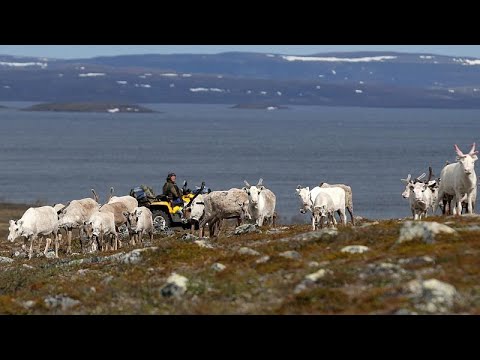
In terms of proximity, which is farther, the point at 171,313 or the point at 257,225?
the point at 257,225

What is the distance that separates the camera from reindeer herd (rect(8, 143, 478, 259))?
33.9 meters

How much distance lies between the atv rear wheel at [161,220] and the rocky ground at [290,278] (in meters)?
15.8

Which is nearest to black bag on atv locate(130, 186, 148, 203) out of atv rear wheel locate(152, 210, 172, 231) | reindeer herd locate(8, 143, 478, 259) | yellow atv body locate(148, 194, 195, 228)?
yellow atv body locate(148, 194, 195, 228)

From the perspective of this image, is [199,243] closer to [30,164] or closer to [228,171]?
[228,171]

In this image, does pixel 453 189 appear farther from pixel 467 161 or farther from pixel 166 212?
pixel 166 212

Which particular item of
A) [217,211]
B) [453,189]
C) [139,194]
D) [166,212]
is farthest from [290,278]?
[139,194]

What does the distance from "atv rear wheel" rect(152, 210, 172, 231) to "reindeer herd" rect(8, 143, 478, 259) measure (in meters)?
2.73

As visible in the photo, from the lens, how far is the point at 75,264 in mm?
29984

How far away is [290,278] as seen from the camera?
21.6m

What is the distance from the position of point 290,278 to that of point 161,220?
23.2m

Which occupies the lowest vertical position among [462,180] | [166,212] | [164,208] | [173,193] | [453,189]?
[166,212]

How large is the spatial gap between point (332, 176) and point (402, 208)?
3533cm

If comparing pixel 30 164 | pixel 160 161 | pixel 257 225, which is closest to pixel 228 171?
pixel 160 161

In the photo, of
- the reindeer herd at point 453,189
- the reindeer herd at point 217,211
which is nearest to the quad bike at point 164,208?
the reindeer herd at point 217,211
